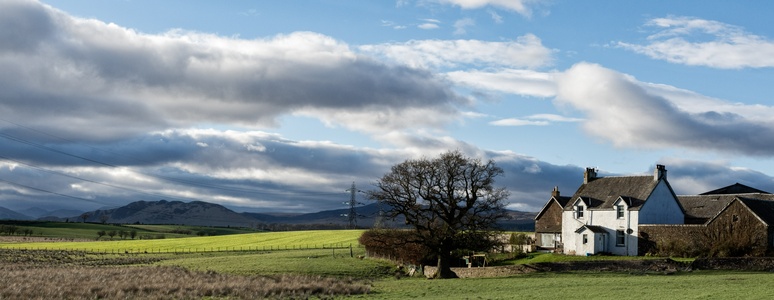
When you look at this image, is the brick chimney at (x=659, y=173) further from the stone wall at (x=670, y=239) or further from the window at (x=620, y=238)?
the window at (x=620, y=238)

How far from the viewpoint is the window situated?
79.9m

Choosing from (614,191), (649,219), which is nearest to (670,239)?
(649,219)

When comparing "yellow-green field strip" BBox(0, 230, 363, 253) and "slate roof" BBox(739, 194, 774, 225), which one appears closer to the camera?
"slate roof" BBox(739, 194, 774, 225)

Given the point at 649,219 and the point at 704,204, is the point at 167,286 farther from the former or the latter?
the point at 704,204

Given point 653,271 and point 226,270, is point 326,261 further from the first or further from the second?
point 653,271

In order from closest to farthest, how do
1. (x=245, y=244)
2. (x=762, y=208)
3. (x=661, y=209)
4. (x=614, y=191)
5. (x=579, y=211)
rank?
(x=762, y=208), (x=661, y=209), (x=614, y=191), (x=579, y=211), (x=245, y=244)

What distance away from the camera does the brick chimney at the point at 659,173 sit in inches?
3179

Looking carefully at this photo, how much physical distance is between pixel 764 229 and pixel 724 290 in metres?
32.2

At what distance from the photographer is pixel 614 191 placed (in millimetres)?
84188

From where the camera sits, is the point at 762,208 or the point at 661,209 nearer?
the point at 762,208

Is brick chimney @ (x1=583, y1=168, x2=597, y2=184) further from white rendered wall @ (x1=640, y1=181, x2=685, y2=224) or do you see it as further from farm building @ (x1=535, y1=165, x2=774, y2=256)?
white rendered wall @ (x1=640, y1=181, x2=685, y2=224)

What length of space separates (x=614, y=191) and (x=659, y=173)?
529 centimetres

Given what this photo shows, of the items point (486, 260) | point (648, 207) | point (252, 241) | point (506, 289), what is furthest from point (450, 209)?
point (252, 241)

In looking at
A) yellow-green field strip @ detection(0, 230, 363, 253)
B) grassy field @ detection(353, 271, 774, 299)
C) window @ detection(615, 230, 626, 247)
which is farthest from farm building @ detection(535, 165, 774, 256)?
yellow-green field strip @ detection(0, 230, 363, 253)
